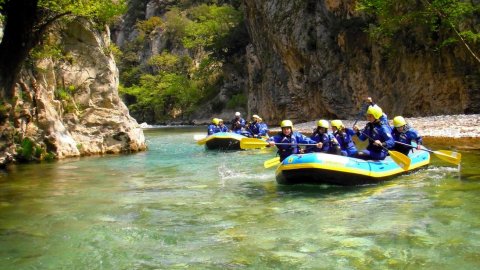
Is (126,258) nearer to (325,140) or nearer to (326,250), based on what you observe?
(326,250)

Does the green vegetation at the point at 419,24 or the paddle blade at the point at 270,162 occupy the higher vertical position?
the green vegetation at the point at 419,24

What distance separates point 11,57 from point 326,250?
9067 millimetres

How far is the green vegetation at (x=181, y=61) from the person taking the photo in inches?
1802

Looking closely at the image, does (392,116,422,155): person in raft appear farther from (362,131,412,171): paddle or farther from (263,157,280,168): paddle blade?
(263,157,280,168): paddle blade

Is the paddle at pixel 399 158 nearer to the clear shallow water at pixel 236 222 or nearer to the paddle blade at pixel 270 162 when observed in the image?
the clear shallow water at pixel 236 222

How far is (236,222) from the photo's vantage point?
22.2ft

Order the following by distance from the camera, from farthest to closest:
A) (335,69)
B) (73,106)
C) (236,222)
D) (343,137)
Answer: (335,69) → (73,106) → (343,137) → (236,222)

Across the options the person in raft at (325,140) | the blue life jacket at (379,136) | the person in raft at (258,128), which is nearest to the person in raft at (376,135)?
the blue life jacket at (379,136)

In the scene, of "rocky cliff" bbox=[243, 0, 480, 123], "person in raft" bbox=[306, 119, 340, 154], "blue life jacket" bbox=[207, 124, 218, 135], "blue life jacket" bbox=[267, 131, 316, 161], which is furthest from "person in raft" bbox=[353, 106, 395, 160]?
"rocky cliff" bbox=[243, 0, 480, 123]

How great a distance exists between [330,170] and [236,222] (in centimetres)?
258

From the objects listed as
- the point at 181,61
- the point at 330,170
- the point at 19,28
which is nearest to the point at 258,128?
the point at 19,28

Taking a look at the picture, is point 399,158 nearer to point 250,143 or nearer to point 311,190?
A: point 311,190

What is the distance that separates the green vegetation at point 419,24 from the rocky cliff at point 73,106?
1014 centimetres

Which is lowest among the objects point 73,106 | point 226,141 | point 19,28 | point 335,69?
point 226,141
